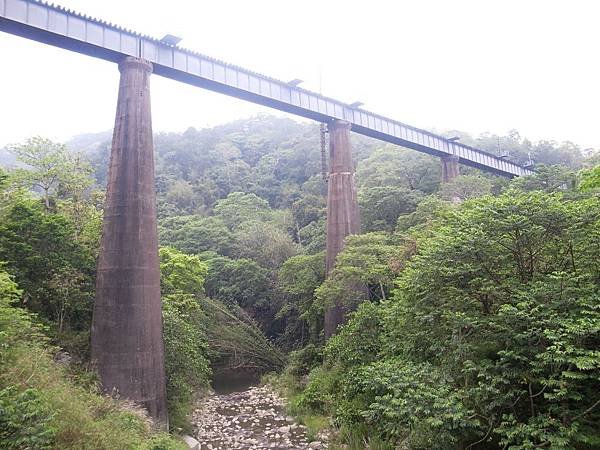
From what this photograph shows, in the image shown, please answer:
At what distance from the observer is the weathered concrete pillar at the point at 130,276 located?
15289 millimetres

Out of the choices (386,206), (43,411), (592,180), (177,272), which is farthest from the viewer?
(386,206)

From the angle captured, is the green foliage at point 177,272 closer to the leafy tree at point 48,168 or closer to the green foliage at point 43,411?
the leafy tree at point 48,168

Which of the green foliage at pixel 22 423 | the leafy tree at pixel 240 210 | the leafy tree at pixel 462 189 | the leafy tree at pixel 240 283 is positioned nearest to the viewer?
the green foliage at pixel 22 423

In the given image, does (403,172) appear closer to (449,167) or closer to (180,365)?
(449,167)

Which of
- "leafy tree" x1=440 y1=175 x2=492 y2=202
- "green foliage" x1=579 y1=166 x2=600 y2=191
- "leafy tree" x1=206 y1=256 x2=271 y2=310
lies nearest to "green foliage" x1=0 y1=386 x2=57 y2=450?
"green foliage" x1=579 y1=166 x2=600 y2=191

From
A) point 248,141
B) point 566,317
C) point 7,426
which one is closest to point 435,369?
point 566,317

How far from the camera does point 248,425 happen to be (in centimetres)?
1867

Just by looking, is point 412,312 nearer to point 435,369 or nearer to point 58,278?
point 435,369

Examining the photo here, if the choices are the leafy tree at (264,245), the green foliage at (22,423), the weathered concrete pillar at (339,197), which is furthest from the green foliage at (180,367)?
the leafy tree at (264,245)

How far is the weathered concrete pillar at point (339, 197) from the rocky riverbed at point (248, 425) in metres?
5.31

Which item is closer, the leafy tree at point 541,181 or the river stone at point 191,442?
the river stone at point 191,442

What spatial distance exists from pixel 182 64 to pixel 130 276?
9.48 m

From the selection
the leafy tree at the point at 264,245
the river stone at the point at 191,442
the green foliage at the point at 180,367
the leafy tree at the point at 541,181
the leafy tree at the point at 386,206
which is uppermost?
the leafy tree at the point at 541,181

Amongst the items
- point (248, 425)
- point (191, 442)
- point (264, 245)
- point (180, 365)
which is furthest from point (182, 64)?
point (264, 245)
